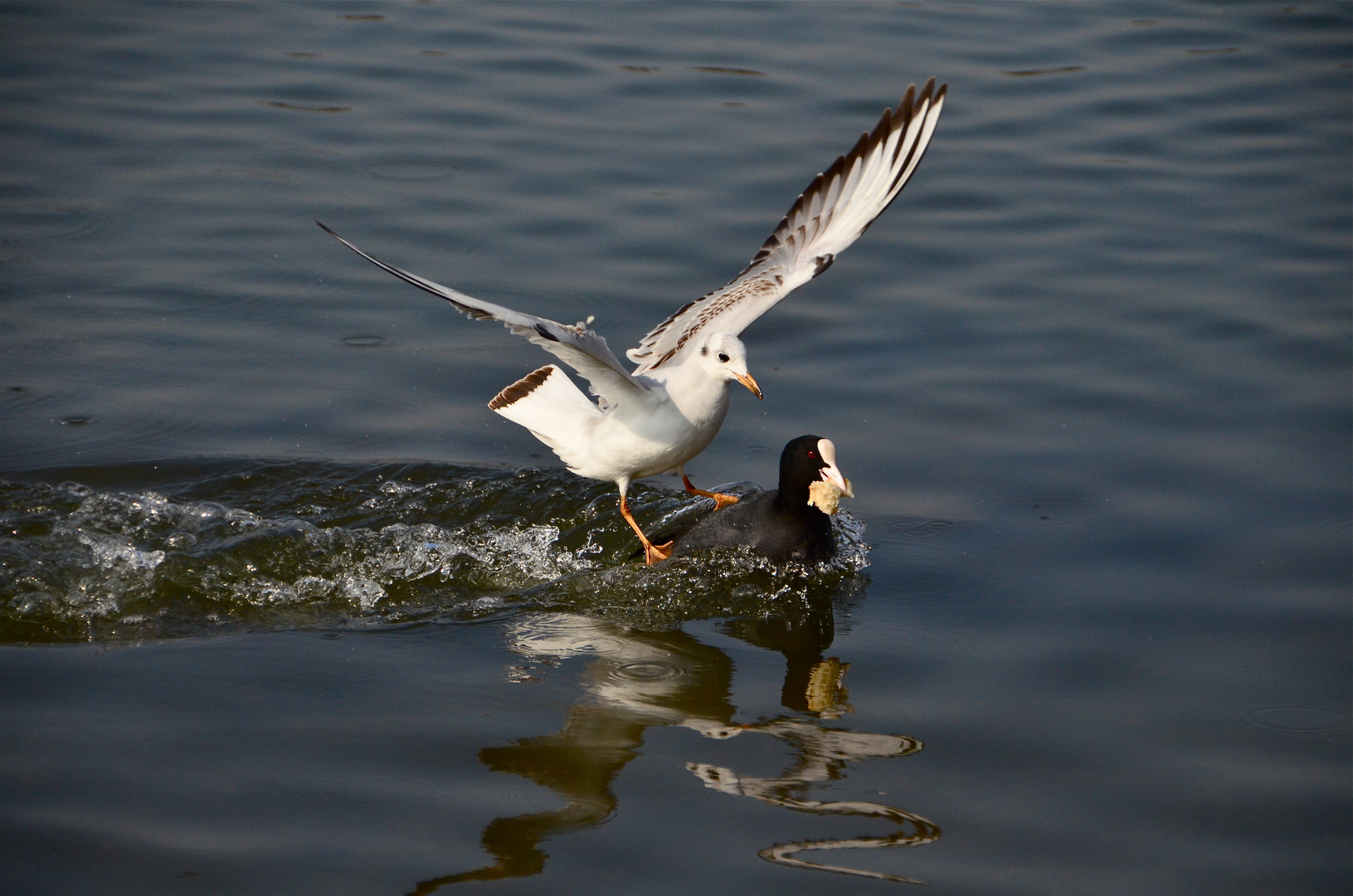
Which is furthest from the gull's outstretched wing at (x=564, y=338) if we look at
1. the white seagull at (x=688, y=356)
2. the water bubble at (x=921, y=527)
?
the water bubble at (x=921, y=527)

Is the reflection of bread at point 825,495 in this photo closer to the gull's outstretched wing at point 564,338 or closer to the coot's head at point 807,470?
the coot's head at point 807,470

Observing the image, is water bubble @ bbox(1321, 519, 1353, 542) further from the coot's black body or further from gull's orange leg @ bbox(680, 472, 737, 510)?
gull's orange leg @ bbox(680, 472, 737, 510)

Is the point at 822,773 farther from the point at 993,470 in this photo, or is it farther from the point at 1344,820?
the point at 993,470

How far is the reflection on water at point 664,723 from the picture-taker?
419cm

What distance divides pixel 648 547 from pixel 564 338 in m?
1.50

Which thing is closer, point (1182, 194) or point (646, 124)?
point (1182, 194)

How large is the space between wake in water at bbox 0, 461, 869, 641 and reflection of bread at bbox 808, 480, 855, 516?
279 mm

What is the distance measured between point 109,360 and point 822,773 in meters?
5.01

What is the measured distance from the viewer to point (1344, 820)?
445cm

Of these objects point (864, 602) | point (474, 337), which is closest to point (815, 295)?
point (474, 337)

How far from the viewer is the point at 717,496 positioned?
21.6ft

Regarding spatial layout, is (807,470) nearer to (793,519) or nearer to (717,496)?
(793,519)

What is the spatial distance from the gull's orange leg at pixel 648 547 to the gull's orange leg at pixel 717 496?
0.28 meters

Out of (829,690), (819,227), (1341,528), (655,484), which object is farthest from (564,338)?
(1341,528)
